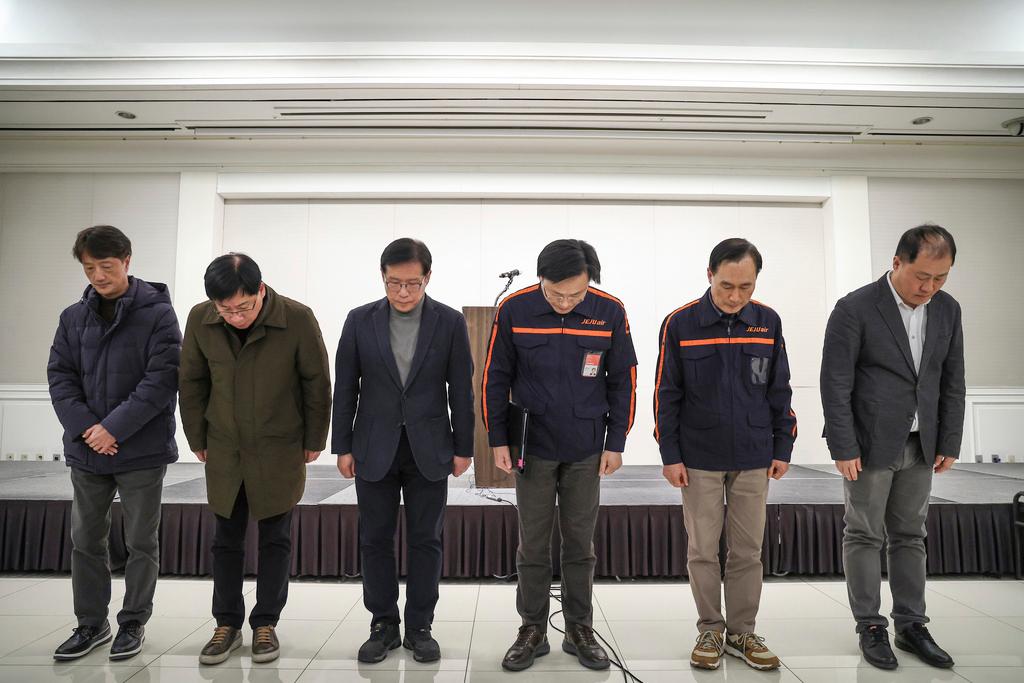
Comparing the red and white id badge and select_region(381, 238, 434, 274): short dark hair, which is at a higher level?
select_region(381, 238, 434, 274): short dark hair

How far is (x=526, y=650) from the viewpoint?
6.25ft

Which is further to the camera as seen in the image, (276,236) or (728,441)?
(276,236)

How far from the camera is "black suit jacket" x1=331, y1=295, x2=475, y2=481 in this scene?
6.21 feet

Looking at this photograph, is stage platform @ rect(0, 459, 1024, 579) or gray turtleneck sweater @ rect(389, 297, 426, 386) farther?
stage platform @ rect(0, 459, 1024, 579)

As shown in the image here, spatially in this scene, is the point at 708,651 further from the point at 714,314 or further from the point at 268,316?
the point at 268,316

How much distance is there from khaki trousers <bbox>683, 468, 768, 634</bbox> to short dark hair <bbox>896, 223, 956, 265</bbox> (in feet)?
2.75

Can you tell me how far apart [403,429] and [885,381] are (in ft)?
5.20

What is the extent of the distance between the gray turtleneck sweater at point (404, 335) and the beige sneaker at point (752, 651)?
1.38m

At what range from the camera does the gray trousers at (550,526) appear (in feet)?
6.26

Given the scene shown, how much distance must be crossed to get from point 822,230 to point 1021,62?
1889 millimetres

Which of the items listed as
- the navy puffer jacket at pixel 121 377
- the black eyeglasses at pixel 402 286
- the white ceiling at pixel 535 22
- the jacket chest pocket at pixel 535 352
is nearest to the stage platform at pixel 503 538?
the navy puffer jacket at pixel 121 377

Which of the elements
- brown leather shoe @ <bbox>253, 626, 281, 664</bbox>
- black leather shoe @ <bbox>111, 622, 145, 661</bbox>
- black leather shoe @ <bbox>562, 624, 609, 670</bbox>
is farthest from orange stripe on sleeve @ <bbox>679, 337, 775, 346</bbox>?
black leather shoe @ <bbox>111, 622, 145, 661</bbox>

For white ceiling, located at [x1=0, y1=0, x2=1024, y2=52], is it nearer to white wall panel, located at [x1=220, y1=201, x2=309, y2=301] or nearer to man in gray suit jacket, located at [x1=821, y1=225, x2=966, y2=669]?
white wall panel, located at [x1=220, y1=201, x2=309, y2=301]

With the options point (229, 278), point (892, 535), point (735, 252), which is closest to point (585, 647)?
point (892, 535)
